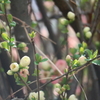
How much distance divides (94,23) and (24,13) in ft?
0.73

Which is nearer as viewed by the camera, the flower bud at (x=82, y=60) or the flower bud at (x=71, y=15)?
the flower bud at (x=82, y=60)

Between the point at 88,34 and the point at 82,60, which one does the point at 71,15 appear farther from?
the point at 82,60

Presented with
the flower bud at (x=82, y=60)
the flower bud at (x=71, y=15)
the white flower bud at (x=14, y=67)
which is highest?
the flower bud at (x=71, y=15)

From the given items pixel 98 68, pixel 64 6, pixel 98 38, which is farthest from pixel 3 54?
pixel 98 38

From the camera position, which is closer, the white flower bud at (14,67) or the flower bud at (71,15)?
the white flower bud at (14,67)

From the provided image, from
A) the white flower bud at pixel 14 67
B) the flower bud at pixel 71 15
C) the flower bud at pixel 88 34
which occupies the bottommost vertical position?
the flower bud at pixel 88 34

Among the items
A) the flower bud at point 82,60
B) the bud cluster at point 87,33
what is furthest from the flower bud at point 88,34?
the flower bud at point 82,60

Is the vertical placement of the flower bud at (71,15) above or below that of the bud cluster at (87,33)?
above

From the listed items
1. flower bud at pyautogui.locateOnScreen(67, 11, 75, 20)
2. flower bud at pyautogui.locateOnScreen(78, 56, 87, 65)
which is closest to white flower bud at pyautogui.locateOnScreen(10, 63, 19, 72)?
flower bud at pyautogui.locateOnScreen(78, 56, 87, 65)

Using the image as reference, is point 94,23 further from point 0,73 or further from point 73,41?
point 73,41

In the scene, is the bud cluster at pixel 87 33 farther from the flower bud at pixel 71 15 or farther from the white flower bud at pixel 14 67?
the white flower bud at pixel 14 67

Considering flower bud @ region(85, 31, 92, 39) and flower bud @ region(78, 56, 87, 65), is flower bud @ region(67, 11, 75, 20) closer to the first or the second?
flower bud @ region(85, 31, 92, 39)

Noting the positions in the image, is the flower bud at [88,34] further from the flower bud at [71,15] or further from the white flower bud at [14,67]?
the white flower bud at [14,67]

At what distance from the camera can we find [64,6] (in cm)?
71
